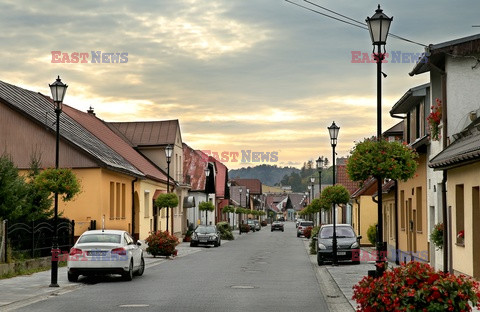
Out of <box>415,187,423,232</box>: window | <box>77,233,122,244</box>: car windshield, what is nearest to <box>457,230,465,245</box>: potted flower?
<box>415,187,423,232</box>: window

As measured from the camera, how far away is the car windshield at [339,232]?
103ft

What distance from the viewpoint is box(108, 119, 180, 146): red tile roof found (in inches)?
2296

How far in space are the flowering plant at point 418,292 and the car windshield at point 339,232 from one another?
21861mm

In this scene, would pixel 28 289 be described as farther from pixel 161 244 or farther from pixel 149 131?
pixel 149 131

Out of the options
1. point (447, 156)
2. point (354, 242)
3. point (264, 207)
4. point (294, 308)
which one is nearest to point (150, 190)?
point (354, 242)

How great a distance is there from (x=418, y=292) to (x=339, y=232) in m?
22.9

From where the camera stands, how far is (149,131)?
59438 millimetres

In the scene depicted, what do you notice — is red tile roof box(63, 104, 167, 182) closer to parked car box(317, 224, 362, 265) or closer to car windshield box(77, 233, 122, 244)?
parked car box(317, 224, 362, 265)

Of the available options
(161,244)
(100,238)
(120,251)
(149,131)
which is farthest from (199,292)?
(149,131)

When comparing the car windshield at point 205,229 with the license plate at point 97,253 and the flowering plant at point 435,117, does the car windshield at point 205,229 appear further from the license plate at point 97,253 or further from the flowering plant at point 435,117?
the license plate at point 97,253

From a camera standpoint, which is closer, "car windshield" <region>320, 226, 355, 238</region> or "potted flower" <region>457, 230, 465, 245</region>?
"potted flower" <region>457, 230, 465, 245</region>

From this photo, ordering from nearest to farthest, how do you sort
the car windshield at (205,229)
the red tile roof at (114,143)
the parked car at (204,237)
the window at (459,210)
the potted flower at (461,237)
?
the potted flower at (461,237)
the window at (459,210)
the red tile roof at (114,143)
the parked car at (204,237)
the car windshield at (205,229)

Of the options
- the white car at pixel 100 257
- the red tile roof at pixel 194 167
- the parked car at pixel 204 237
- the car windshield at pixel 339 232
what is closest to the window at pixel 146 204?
the parked car at pixel 204 237

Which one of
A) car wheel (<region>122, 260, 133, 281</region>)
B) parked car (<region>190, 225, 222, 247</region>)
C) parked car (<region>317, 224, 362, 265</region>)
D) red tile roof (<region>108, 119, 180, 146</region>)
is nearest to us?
car wheel (<region>122, 260, 133, 281</region>)
